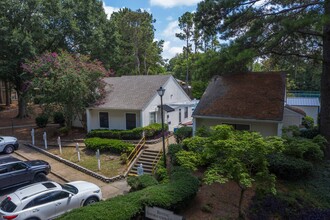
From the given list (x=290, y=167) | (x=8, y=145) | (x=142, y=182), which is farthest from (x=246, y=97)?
(x=8, y=145)

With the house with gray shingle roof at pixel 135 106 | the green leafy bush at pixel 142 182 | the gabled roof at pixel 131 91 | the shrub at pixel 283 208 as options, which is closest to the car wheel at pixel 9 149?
the house with gray shingle roof at pixel 135 106

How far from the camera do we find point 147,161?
1606 cm

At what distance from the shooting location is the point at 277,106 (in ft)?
47.1

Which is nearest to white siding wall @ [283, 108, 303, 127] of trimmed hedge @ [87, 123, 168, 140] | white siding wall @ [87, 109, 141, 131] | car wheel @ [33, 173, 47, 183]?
trimmed hedge @ [87, 123, 168, 140]

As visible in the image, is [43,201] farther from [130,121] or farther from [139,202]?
[130,121]

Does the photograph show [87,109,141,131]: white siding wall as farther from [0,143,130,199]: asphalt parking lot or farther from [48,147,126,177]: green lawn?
[0,143,130,199]: asphalt parking lot

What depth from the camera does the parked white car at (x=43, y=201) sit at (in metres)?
8.88

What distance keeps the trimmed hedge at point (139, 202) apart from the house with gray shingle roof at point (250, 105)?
21.6ft

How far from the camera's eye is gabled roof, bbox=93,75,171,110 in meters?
20.7

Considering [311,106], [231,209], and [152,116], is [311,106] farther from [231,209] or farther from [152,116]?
[231,209]

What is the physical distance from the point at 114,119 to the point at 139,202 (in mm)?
13935

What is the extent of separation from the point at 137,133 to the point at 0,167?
907 centimetres

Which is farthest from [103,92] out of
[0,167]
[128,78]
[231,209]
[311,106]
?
[311,106]

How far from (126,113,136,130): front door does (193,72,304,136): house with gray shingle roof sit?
641cm
